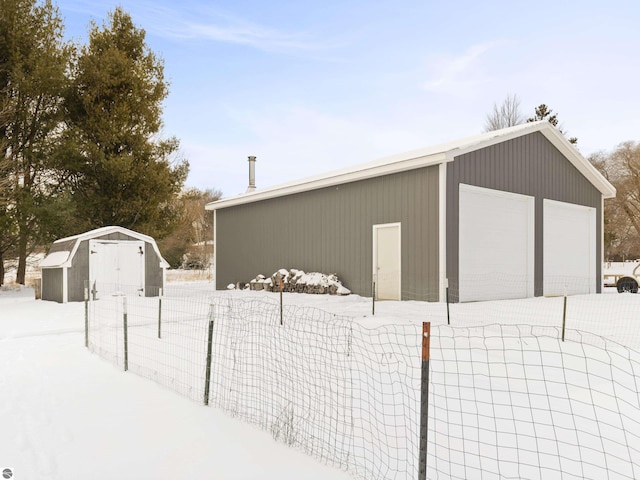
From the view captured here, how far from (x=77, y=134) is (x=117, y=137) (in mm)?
1504

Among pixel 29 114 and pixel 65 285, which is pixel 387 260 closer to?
pixel 65 285

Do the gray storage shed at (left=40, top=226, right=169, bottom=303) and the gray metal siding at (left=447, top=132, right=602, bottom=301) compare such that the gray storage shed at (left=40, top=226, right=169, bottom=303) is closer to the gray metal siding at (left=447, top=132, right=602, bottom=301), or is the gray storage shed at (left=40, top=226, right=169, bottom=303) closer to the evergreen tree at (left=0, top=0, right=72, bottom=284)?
the evergreen tree at (left=0, top=0, right=72, bottom=284)

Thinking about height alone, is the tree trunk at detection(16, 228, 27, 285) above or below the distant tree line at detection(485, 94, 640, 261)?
below

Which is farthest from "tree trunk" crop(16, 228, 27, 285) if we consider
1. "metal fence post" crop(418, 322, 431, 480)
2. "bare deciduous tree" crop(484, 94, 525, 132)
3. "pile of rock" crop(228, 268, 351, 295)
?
"bare deciduous tree" crop(484, 94, 525, 132)

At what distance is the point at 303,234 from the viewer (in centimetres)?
1622

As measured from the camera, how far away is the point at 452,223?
1224 centimetres

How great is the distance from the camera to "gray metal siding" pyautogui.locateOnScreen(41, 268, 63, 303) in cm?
1399

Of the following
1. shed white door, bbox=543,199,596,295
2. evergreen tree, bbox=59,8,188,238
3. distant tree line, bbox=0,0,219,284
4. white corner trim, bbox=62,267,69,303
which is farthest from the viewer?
evergreen tree, bbox=59,8,188,238

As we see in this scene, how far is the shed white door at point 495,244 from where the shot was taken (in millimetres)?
12734

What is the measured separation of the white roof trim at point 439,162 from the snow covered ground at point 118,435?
909cm

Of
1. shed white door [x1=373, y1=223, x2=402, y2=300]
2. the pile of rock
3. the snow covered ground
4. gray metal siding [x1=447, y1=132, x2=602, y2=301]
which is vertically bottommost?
the snow covered ground

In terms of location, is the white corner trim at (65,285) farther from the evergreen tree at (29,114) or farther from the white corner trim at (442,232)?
the white corner trim at (442,232)

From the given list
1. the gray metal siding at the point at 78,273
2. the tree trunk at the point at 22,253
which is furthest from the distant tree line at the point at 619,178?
the tree trunk at the point at 22,253

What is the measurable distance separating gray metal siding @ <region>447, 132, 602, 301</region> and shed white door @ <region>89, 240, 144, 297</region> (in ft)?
32.3
